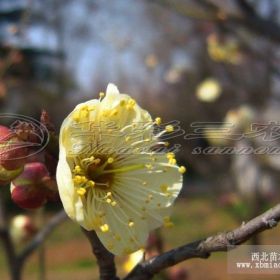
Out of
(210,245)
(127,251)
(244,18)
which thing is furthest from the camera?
(244,18)

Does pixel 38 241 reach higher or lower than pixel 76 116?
lower

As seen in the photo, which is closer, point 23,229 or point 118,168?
point 118,168

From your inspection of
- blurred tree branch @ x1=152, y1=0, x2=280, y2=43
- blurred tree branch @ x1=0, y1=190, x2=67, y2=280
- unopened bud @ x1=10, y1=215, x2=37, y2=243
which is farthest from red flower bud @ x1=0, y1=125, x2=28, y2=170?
unopened bud @ x1=10, y1=215, x2=37, y2=243

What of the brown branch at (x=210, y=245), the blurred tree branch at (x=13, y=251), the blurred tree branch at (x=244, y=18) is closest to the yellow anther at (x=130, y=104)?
the brown branch at (x=210, y=245)

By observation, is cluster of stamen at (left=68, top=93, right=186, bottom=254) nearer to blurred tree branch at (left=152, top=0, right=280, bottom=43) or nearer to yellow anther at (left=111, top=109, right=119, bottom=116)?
yellow anther at (left=111, top=109, right=119, bottom=116)

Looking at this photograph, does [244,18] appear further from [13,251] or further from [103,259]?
[103,259]

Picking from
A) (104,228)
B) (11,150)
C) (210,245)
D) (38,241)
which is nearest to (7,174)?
(11,150)

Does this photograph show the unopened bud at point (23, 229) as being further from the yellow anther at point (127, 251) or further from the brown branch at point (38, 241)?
the yellow anther at point (127, 251)

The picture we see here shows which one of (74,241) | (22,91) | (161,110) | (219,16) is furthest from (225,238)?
(22,91)
